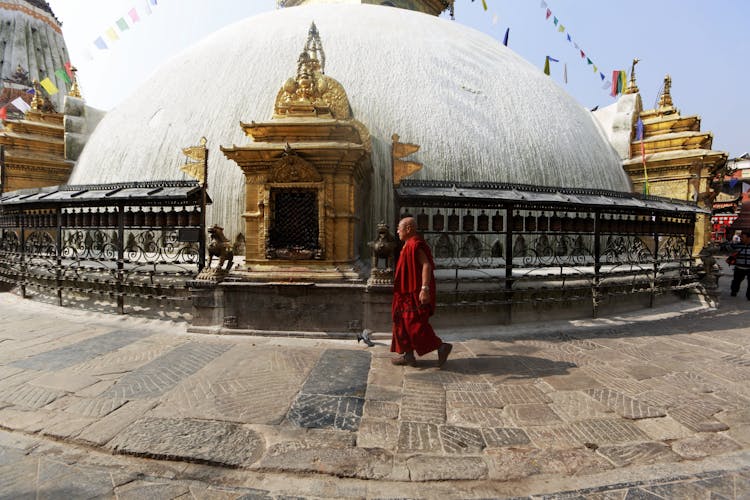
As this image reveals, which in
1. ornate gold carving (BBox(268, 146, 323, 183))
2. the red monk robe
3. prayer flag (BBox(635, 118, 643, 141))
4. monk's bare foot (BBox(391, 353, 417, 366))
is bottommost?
monk's bare foot (BBox(391, 353, 417, 366))

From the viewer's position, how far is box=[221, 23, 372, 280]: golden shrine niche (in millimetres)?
5551

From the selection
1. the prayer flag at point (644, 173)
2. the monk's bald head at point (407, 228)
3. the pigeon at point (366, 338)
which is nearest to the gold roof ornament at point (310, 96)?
the monk's bald head at point (407, 228)

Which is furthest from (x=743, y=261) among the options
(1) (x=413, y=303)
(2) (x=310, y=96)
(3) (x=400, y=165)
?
(2) (x=310, y=96)

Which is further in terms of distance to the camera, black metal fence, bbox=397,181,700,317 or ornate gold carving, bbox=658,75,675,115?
ornate gold carving, bbox=658,75,675,115

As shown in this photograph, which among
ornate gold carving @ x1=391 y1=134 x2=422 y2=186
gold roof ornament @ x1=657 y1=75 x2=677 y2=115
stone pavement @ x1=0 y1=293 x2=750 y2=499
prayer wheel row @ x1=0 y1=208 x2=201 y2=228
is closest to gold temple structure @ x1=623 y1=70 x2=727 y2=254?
gold roof ornament @ x1=657 y1=75 x2=677 y2=115

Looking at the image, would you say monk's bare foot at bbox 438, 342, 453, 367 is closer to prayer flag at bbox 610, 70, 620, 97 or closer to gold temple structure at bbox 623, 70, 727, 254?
gold temple structure at bbox 623, 70, 727, 254

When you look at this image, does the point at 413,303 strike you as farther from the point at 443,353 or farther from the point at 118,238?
the point at 118,238

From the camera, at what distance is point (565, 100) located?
12.1 meters

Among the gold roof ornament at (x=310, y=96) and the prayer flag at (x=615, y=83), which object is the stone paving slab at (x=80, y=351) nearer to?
the gold roof ornament at (x=310, y=96)

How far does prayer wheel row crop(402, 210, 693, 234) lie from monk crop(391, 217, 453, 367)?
76.3 inches

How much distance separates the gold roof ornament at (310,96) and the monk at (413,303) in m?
2.89

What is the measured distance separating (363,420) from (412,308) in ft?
4.75

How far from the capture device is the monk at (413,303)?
412 centimetres

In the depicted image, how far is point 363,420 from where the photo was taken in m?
3.09
